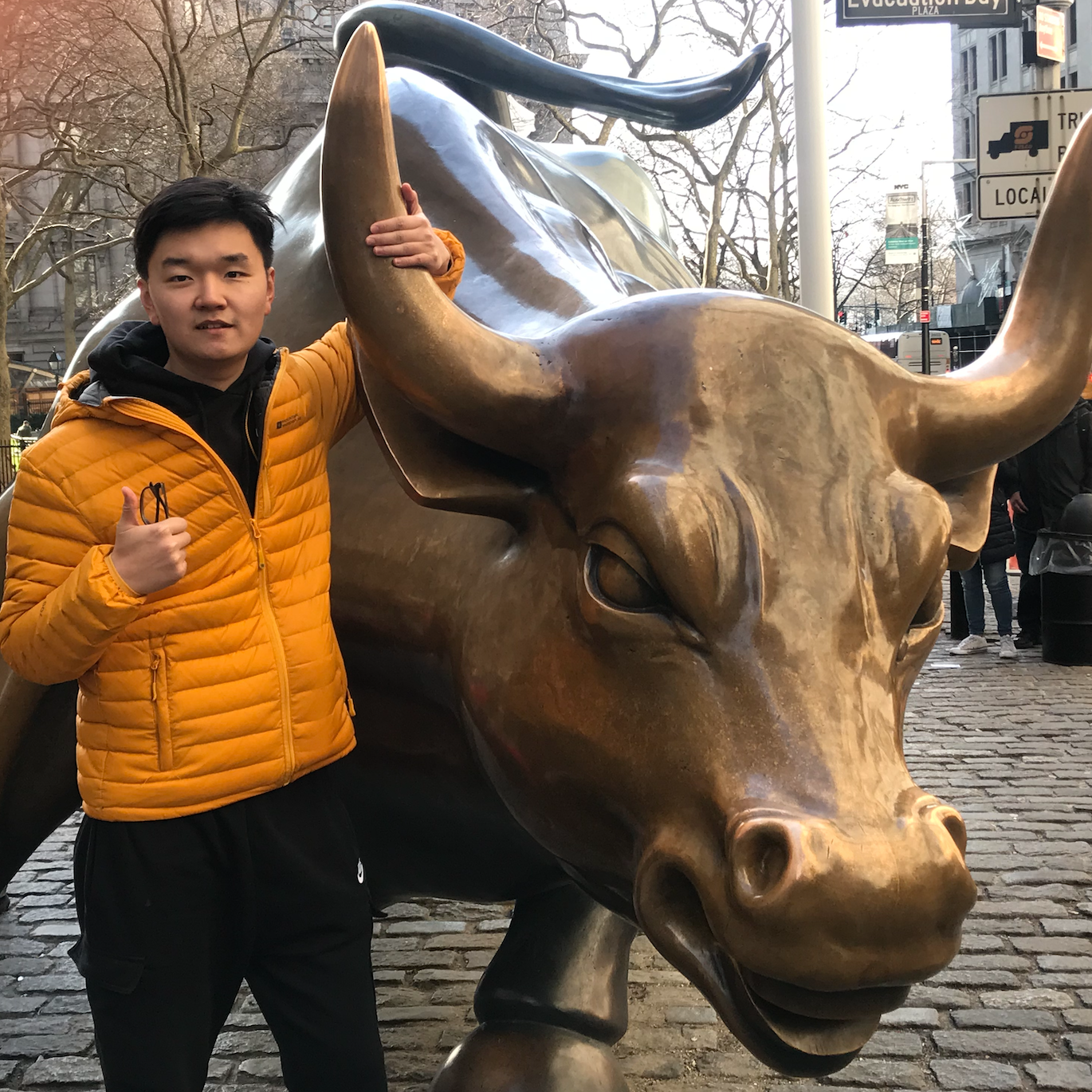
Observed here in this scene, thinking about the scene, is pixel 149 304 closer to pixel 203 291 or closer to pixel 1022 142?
pixel 203 291

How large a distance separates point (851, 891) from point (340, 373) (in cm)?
139

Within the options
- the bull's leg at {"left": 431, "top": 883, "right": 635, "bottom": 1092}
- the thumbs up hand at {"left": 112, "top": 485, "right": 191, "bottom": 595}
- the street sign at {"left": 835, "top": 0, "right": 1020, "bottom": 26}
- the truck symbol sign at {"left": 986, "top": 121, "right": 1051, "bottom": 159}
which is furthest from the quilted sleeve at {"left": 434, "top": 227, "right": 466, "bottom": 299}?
the truck symbol sign at {"left": 986, "top": 121, "right": 1051, "bottom": 159}

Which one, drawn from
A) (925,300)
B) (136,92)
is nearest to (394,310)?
(136,92)

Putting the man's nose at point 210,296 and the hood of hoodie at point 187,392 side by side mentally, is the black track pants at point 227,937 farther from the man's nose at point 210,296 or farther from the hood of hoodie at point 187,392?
the man's nose at point 210,296

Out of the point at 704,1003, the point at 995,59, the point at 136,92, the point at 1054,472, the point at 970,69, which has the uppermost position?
the point at 995,59

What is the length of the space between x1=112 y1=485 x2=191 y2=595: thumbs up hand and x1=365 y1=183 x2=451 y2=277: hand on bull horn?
0.56 metres

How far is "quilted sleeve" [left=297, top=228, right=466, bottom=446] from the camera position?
2359mm

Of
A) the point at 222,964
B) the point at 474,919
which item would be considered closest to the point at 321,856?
the point at 222,964

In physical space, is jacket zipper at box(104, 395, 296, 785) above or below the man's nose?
below

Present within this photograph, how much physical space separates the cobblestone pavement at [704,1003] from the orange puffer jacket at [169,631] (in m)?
1.70

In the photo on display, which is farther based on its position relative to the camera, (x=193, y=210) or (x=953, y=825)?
(x=193, y=210)

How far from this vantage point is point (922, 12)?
8227 mm

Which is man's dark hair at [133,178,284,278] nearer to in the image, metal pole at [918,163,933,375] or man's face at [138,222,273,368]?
man's face at [138,222,273,368]

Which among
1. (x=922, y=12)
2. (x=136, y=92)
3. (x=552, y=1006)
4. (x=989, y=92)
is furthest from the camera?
(x=989, y=92)
